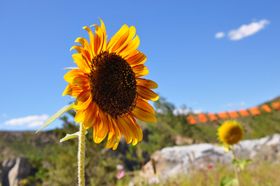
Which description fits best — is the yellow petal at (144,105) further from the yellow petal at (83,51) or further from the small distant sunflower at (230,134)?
the small distant sunflower at (230,134)

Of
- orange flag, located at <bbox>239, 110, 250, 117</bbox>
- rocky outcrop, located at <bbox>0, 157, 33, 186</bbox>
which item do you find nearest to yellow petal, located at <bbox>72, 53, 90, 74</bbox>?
rocky outcrop, located at <bbox>0, 157, 33, 186</bbox>

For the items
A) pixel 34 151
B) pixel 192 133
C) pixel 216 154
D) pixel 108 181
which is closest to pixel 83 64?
pixel 108 181

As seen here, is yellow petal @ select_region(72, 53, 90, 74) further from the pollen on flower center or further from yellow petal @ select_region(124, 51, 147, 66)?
yellow petal @ select_region(124, 51, 147, 66)

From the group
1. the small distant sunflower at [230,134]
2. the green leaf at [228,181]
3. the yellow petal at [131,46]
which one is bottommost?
the green leaf at [228,181]

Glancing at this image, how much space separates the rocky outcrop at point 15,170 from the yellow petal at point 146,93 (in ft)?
33.9

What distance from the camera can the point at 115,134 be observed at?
1.88 metres

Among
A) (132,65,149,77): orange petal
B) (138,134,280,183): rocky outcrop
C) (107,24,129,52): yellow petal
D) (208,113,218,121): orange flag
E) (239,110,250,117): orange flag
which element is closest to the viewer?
(107,24,129,52): yellow petal

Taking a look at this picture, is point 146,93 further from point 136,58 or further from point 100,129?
point 100,129

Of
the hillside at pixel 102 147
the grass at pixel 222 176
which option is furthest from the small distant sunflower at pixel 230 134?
the grass at pixel 222 176

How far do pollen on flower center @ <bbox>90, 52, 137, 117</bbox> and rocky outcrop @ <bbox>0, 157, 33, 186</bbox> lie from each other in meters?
10.4

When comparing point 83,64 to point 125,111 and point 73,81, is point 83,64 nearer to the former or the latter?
point 73,81

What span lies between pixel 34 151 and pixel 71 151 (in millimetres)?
8683

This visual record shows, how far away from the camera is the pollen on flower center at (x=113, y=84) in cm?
181

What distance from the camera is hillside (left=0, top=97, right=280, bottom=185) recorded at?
8352 millimetres
